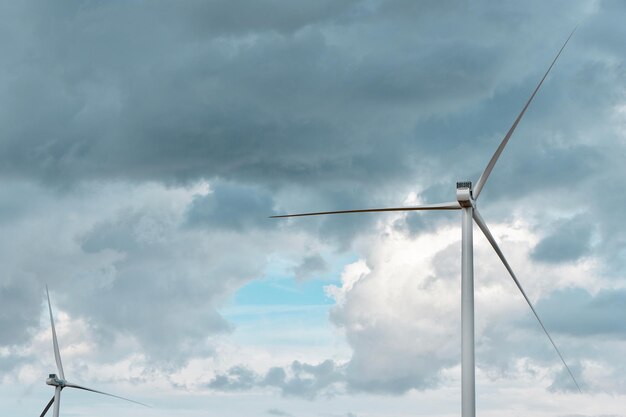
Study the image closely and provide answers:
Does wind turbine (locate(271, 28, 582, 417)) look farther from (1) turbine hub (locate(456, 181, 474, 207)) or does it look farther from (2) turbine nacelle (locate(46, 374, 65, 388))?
(2) turbine nacelle (locate(46, 374, 65, 388))

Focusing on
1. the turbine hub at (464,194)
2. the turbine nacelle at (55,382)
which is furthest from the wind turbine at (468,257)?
the turbine nacelle at (55,382)

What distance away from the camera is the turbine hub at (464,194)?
226ft

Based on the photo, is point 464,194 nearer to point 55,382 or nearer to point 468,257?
point 468,257

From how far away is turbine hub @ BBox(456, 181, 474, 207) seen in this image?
6881cm

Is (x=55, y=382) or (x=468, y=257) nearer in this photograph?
(x=468, y=257)

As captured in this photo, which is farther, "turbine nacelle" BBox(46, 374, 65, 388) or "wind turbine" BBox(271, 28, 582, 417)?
"turbine nacelle" BBox(46, 374, 65, 388)

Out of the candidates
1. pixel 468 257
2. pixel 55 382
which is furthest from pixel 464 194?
pixel 55 382

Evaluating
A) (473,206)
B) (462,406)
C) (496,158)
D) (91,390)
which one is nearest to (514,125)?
(496,158)

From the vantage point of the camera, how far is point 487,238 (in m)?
75.3

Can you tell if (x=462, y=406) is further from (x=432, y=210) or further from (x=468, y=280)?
(x=432, y=210)

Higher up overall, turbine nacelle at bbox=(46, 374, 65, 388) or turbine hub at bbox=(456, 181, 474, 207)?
turbine nacelle at bbox=(46, 374, 65, 388)

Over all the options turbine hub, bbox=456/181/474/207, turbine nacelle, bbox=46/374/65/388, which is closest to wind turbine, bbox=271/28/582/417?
turbine hub, bbox=456/181/474/207

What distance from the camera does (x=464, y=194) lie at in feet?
226

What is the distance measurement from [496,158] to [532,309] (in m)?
14.3
